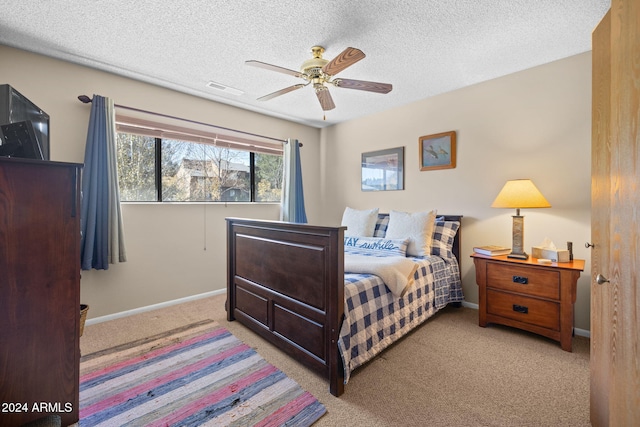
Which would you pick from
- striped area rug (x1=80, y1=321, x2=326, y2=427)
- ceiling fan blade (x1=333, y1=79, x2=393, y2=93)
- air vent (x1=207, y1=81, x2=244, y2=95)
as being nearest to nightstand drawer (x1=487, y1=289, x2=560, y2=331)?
striped area rug (x1=80, y1=321, x2=326, y2=427)

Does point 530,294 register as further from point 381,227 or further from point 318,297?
point 318,297

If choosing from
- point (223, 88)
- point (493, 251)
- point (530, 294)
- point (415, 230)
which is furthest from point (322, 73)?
point (530, 294)

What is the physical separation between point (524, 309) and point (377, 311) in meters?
1.37

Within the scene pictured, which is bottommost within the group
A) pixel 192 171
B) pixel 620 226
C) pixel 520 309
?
pixel 520 309

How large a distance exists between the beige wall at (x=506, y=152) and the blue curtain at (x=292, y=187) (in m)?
1.11

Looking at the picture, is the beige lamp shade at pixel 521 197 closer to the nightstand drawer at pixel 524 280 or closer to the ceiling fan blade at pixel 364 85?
the nightstand drawer at pixel 524 280

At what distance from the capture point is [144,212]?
2992 mm

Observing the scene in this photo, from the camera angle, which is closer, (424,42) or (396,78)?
(424,42)

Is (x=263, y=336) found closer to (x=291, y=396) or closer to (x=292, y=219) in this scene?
(x=291, y=396)

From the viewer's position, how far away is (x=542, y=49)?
2.35 m

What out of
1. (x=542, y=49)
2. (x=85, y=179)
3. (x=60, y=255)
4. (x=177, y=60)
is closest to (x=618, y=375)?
(x=60, y=255)

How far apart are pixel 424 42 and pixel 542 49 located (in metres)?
1.04

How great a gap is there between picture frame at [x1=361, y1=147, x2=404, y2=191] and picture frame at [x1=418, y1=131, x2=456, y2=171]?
29 centimetres

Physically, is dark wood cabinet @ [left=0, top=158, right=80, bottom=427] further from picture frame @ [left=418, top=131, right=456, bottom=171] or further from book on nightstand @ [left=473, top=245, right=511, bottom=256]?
picture frame @ [left=418, top=131, right=456, bottom=171]
